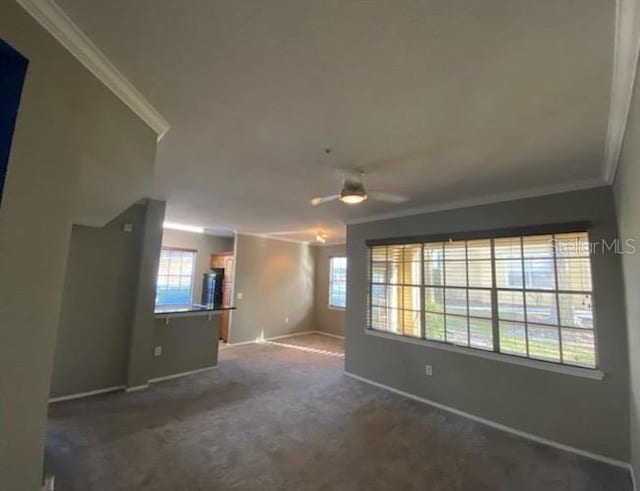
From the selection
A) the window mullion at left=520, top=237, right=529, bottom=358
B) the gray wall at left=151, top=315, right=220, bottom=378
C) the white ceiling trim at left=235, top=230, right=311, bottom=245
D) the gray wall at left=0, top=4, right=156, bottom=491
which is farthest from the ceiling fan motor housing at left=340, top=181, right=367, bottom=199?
the white ceiling trim at left=235, top=230, right=311, bottom=245

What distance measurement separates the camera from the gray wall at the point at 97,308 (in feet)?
11.8

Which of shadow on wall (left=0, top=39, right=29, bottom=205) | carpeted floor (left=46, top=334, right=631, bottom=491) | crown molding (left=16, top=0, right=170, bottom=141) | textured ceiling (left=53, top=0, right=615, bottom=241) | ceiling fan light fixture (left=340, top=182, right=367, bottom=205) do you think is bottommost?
carpeted floor (left=46, top=334, right=631, bottom=491)

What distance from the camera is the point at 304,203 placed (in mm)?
4113

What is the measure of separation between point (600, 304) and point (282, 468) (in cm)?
326

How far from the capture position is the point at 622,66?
1.40m

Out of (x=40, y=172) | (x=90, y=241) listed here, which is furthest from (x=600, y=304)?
(x=90, y=241)

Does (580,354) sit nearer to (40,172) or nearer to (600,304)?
(600,304)

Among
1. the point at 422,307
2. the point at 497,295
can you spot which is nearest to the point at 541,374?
the point at 497,295

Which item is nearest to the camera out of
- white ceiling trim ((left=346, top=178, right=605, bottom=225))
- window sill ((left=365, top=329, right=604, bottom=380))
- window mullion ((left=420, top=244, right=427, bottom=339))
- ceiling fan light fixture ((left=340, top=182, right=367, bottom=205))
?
ceiling fan light fixture ((left=340, top=182, right=367, bottom=205))

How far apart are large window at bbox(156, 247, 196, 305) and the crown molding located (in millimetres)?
5528

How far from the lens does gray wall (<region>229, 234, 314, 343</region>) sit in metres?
6.92

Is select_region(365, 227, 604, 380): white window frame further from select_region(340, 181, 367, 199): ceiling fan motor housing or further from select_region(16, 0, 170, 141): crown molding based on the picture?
select_region(16, 0, 170, 141): crown molding

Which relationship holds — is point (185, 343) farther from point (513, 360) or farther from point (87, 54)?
point (513, 360)

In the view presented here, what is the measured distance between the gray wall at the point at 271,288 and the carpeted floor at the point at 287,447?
2945 millimetres
